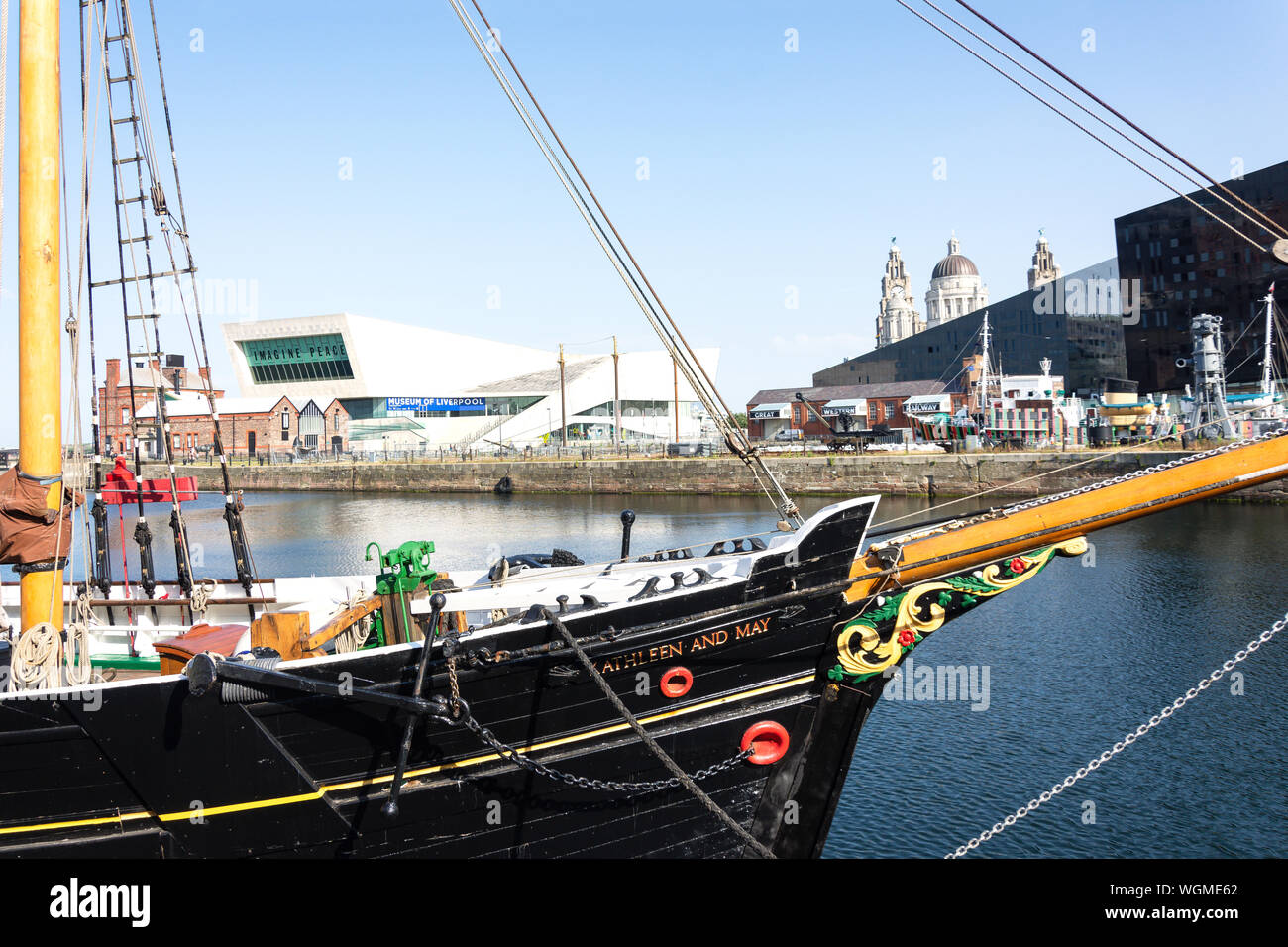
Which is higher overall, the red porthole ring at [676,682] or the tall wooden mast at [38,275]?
the tall wooden mast at [38,275]

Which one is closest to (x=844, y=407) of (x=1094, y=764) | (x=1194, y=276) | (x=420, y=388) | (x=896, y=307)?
(x=1194, y=276)

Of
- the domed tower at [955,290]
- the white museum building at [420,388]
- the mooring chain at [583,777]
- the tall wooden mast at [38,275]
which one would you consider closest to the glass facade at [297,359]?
the white museum building at [420,388]

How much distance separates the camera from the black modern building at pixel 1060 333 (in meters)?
63.3

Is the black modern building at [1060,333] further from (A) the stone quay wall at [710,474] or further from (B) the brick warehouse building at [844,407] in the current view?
(A) the stone quay wall at [710,474]

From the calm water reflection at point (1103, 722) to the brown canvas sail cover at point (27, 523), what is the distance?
767cm

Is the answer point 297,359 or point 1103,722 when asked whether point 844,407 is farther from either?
point 1103,722

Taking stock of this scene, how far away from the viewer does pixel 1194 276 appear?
55.6 m

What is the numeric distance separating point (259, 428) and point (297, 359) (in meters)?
8.50

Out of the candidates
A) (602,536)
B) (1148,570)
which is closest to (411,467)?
(602,536)

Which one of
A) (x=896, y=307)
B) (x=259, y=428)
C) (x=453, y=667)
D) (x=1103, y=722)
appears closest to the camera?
(x=453, y=667)

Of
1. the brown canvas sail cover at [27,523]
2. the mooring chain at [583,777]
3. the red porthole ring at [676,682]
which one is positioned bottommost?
the mooring chain at [583,777]

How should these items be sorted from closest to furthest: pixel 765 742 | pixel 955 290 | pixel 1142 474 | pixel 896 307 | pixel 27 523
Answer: pixel 1142 474, pixel 765 742, pixel 27 523, pixel 955 290, pixel 896 307

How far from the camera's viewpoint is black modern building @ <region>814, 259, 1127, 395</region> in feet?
208

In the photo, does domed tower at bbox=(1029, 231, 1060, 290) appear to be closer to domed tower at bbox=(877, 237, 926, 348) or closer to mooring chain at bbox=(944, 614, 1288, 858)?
domed tower at bbox=(877, 237, 926, 348)
